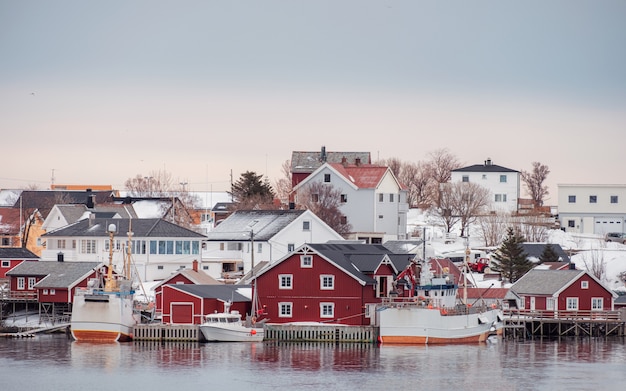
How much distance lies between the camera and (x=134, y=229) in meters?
96.7

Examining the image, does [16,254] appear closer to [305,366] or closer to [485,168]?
[305,366]

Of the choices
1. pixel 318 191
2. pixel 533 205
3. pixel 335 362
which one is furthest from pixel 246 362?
pixel 533 205

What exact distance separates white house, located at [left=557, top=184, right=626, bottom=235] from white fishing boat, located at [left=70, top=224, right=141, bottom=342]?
2269 inches

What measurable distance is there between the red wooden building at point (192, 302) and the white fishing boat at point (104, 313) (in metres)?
1.89

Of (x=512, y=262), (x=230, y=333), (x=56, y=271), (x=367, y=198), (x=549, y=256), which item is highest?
(x=367, y=198)

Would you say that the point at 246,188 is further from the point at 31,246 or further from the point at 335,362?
the point at 335,362

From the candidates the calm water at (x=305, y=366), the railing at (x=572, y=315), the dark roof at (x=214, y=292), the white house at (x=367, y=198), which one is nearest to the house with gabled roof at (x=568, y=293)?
the railing at (x=572, y=315)

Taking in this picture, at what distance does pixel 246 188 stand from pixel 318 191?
1201 cm

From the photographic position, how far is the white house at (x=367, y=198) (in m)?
117

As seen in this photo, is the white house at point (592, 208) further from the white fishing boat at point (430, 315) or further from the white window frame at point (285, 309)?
the white window frame at point (285, 309)

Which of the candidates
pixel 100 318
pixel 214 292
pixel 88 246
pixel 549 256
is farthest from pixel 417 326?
pixel 88 246

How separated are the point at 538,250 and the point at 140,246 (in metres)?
28.0

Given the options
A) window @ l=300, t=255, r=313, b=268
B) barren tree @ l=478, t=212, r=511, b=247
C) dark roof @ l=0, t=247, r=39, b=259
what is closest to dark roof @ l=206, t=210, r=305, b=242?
dark roof @ l=0, t=247, r=39, b=259

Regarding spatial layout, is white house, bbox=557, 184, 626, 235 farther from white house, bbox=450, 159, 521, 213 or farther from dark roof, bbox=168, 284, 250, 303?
dark roof, bbox=168, 284, 250, 303
